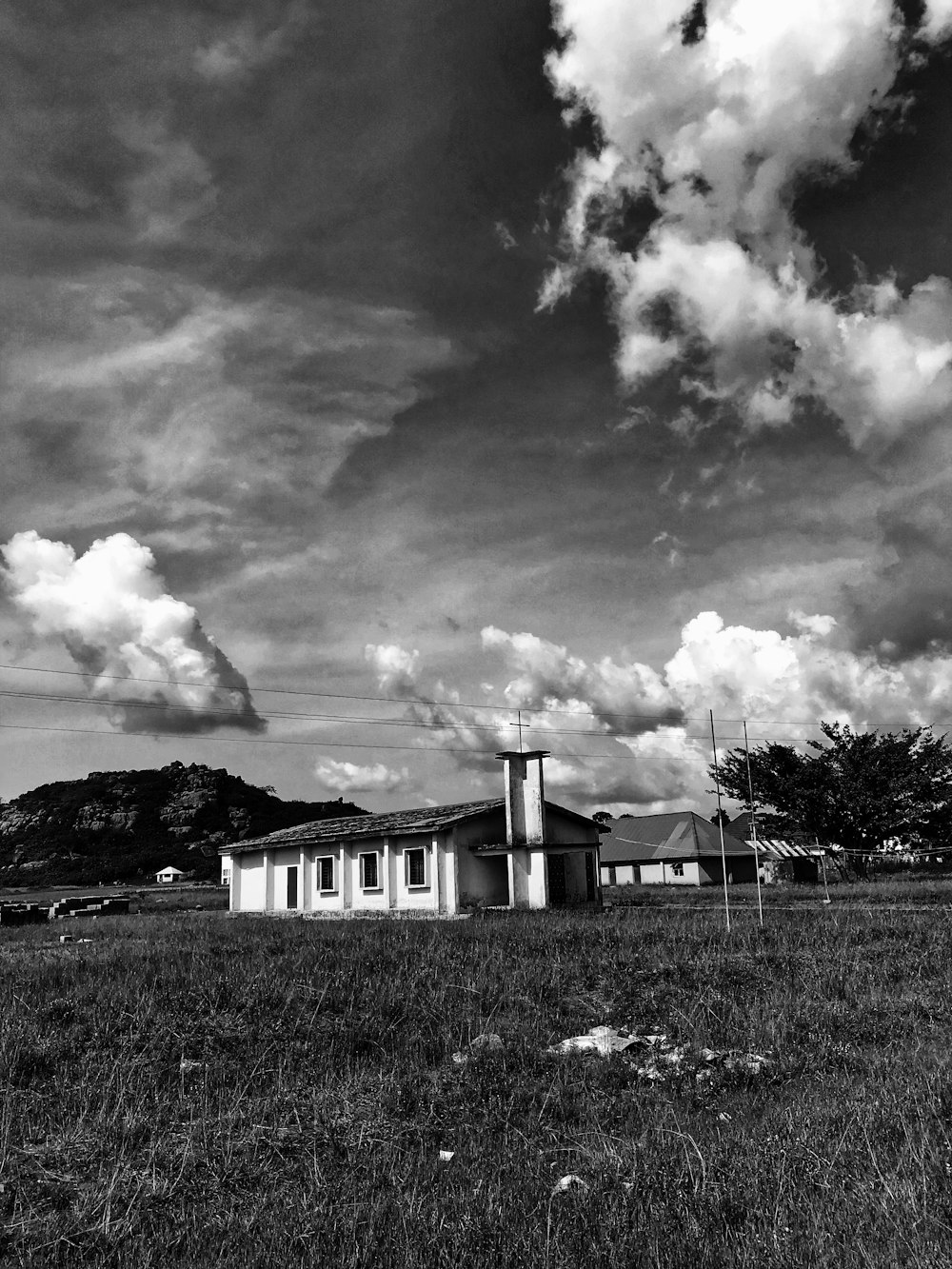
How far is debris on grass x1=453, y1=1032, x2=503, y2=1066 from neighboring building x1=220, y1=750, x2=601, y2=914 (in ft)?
71.0

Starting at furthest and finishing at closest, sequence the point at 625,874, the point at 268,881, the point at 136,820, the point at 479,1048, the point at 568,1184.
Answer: the point at 136,820
the point at 625,874
the point at 268,881
the point at 479,1048
the point at 568,1184

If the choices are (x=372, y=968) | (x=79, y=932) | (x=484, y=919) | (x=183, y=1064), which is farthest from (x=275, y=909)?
(x=183, y=1064)

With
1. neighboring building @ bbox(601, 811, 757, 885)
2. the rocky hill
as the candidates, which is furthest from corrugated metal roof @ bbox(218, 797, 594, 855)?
the rocky hill

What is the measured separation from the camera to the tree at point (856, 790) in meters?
54.5

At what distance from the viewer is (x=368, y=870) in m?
37.1

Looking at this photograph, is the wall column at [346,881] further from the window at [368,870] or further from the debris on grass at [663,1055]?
the debris on grass at [663,1055]

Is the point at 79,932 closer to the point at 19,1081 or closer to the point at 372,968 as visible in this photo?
the point at 372,968

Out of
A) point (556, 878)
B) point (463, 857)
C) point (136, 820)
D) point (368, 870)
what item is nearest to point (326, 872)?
point (368, 870)

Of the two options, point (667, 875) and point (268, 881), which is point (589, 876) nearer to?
point (268, 881)

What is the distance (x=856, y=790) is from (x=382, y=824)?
108 ft

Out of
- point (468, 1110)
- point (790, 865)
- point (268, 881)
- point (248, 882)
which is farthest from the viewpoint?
point (790, 865)

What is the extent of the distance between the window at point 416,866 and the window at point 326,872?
489 centimetres

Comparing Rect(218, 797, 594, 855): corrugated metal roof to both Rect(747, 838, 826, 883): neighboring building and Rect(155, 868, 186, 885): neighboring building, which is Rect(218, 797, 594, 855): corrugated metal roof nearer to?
Rect(747, 838, 826, 883): neighboring building

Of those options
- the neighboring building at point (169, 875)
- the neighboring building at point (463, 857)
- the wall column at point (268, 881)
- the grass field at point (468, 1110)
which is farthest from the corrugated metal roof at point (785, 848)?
the neighboring building at point (169, 875)
